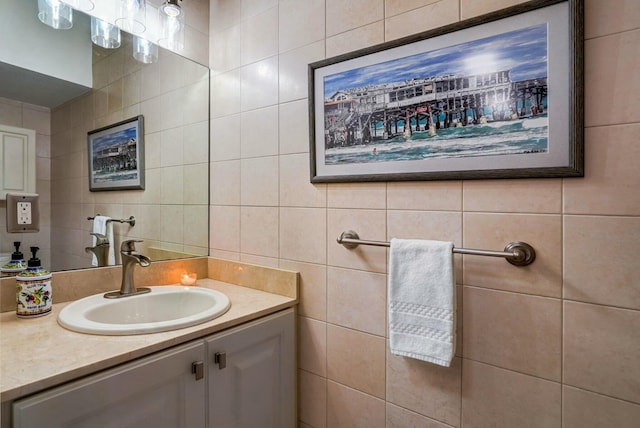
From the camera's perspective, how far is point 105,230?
1.37 metres

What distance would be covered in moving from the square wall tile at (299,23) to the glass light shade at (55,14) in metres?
0.82

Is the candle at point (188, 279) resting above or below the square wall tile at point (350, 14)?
below

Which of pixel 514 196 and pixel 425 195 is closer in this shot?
pixel 514 196

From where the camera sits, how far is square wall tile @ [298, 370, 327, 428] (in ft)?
4.33

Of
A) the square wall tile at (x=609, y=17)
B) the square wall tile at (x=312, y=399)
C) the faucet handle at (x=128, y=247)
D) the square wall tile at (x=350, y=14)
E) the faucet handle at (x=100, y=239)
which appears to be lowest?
the square wall tile at (x=312, y=399)

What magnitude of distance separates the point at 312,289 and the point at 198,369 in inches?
20.6

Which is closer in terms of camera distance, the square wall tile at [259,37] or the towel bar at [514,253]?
the towel bar at [514,253]

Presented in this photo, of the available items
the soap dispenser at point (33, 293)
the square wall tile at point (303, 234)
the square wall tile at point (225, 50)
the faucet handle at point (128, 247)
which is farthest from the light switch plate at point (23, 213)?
the square wall tile at point (225, 50)

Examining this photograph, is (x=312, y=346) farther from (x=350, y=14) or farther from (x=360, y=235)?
(x=350, y=14)

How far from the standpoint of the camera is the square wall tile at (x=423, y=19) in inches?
40.1

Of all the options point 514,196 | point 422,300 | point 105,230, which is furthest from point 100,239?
point 514,196

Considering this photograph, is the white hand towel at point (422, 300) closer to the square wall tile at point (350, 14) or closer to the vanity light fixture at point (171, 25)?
the square wall tile at point (350, 14)

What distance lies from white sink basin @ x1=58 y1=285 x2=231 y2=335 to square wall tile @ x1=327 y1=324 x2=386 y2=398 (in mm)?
453

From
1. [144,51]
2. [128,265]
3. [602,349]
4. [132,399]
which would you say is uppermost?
[144,51]
